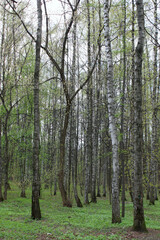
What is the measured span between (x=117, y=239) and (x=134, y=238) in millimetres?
417

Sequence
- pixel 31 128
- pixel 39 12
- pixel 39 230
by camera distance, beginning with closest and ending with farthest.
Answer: pixel 39 230
pixel 39 12
pixel 31 128

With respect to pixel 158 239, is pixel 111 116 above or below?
above

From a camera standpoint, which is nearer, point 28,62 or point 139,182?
point 139,182

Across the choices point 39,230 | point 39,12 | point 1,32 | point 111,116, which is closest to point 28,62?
point 1,32

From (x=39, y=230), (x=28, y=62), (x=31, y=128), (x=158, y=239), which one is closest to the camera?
(x=158, y=239)

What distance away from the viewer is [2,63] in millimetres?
14195

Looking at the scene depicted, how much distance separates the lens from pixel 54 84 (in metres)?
23.8

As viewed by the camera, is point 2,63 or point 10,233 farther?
point 2,63

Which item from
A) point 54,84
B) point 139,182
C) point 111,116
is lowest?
point 139,182

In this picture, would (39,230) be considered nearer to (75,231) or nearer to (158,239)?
(75,231)

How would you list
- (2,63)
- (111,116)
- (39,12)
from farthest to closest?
(2,63), (39,12), (111,116)

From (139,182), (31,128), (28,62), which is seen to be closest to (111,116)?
(139,182)

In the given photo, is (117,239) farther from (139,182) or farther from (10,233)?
(10,233)

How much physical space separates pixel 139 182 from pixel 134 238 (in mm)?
1363
